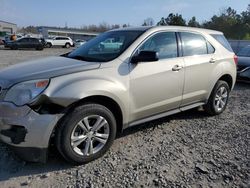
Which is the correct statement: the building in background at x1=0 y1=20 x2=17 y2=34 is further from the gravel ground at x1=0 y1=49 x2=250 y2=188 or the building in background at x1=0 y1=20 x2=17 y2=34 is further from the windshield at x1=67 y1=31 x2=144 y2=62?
the gravel ground at x1=0 y1=49 x2=250 y2=188

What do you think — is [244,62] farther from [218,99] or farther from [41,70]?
[41,70]

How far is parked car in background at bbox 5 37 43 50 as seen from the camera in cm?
3212

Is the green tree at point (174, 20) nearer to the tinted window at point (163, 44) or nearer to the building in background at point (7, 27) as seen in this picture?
the tinted window at point (163, 44)

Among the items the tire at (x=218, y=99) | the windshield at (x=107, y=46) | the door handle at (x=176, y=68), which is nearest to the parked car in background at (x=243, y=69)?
the tire at (x=218, y=99)

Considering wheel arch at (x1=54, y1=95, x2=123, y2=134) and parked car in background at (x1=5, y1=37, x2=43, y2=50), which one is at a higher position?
parked car in background at (x1=5, y1=37, x2=43, y2=50)

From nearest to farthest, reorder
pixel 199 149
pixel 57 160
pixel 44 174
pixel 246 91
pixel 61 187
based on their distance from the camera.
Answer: pixel 61 187 < pixel 44 174 < pixel 57 160 < pixel 199 149 < pixel 246 91

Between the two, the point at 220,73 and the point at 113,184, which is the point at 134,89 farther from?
the point at 220,73

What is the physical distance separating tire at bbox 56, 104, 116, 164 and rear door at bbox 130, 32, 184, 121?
488 millimetres

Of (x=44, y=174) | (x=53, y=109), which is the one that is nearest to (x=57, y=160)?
(x=44, y=174)

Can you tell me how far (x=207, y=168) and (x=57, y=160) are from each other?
76.7 inches

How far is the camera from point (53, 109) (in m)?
3.19

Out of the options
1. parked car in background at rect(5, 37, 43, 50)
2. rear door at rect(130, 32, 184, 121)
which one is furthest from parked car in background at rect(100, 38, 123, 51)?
parked car in background at rect(5, 37, 43, 50)

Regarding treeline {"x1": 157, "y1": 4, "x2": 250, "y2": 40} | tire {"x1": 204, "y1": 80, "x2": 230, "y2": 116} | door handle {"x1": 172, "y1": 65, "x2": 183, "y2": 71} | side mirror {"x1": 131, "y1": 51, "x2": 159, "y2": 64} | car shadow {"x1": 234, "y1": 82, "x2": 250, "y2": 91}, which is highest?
treeline {"x1": 157, "y1": 4, "x2": 250, "y2": 40}

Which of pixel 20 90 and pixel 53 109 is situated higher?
pixel 20 90
